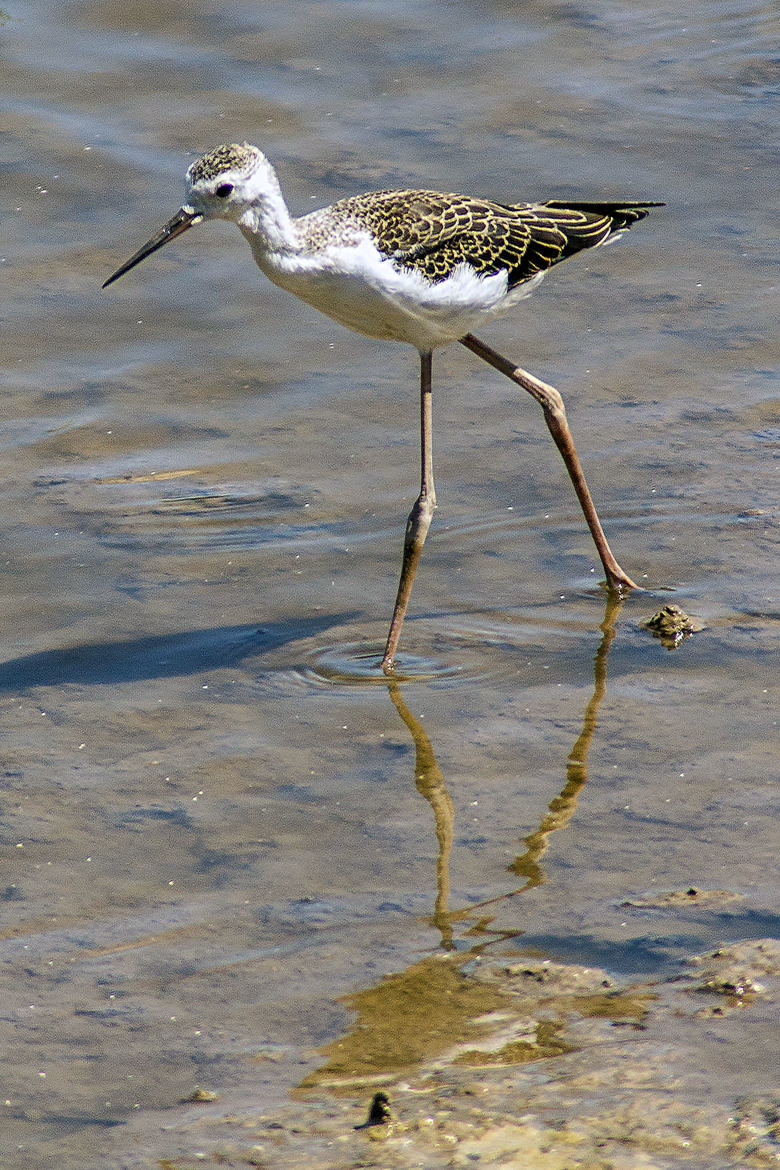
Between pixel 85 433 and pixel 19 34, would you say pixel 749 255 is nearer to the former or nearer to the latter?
pixel 85 433

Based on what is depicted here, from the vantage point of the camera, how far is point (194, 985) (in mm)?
4379

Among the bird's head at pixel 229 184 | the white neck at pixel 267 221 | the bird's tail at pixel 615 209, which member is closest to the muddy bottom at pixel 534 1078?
the white neck at pixel 267 221

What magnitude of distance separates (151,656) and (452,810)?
1.56 meters

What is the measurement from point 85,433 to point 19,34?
5.37 meters

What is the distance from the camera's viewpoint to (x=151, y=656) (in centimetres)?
613

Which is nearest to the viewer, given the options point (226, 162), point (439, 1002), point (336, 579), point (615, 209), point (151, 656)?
point (439, 1002)

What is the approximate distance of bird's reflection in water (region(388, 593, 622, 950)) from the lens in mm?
4629

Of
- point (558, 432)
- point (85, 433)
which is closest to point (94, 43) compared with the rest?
point (85, 433)

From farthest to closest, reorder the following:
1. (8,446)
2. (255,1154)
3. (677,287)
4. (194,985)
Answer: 1. (677,287)
2. (8,446)
3. (194,985)
4. (255,1154)

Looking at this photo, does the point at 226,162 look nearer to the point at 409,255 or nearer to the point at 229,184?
the point at 229,184

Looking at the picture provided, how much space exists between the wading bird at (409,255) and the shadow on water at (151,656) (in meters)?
0.51

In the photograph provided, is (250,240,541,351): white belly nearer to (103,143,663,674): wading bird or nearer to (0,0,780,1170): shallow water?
(103,143,663,674): wading bird

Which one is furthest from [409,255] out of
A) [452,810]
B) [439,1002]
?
[439,1002]

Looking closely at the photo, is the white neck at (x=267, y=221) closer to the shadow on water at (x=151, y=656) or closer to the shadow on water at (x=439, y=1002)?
the shadow on water at (x=151, y=656)
